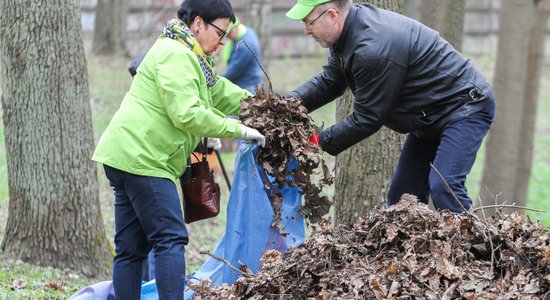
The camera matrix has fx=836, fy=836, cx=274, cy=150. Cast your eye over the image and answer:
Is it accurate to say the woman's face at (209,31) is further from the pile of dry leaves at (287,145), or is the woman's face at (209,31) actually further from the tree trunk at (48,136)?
the tree trunk at (48,136)

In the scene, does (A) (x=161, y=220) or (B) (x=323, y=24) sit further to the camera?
(B) (x=323, y=24)

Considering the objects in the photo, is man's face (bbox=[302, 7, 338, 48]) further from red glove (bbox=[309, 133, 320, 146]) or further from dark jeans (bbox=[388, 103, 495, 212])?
dark jeans (bbox=[388, 103, 495, 212])

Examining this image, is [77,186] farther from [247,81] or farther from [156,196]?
[247,81]

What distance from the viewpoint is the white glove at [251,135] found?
4.83 meters

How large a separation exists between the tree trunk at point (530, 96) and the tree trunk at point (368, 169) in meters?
4.75

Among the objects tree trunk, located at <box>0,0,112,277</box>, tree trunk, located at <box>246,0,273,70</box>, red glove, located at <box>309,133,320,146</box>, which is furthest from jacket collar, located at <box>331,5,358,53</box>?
tree trunk, located at <box>246,0,273,70</box>

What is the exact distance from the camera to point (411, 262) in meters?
4.04

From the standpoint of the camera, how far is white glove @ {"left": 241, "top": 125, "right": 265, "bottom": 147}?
4828mm

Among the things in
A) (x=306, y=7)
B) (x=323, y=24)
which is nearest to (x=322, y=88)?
(x=323, y=24)

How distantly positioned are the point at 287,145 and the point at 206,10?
963mm

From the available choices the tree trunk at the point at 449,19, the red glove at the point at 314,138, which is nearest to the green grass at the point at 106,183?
the red glove at the point at 314,138

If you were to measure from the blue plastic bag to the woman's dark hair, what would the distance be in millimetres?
865

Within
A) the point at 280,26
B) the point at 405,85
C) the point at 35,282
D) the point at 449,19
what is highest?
the point at 280,26

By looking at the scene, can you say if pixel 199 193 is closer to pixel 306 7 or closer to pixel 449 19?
pixel 306 7
